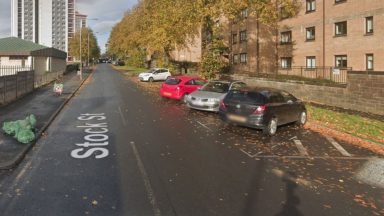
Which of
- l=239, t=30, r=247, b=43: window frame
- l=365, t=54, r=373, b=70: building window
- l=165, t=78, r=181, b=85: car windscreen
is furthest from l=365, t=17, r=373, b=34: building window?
l=239, t=30, r=247, b=43: window frame

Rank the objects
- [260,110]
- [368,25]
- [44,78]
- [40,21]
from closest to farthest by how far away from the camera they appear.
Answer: [260,110] → [368,25] → [44,78] → [40,21]

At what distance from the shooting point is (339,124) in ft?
47.9

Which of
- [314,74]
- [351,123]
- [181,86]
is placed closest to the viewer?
[351,123]

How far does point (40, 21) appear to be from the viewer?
164875 mm

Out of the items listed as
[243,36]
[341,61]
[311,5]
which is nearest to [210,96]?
[341,61]

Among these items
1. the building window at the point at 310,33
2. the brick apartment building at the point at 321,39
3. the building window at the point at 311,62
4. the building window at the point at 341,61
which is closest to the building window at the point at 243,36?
Answer: the brick apartment building at the point at 321,39

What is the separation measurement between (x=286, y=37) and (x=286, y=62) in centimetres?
246

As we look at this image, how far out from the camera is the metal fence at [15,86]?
18.4 m

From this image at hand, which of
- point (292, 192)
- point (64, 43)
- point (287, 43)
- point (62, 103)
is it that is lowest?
point (292, 192)

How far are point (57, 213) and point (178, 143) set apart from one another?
216 inches

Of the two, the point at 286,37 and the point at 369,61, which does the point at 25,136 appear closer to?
the point at 369,61

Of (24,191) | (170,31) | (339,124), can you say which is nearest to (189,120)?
(339,124)

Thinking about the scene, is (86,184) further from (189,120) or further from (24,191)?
(189,120)

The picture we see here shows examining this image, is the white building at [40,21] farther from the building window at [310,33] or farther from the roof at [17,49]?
the building window at [310,33]
